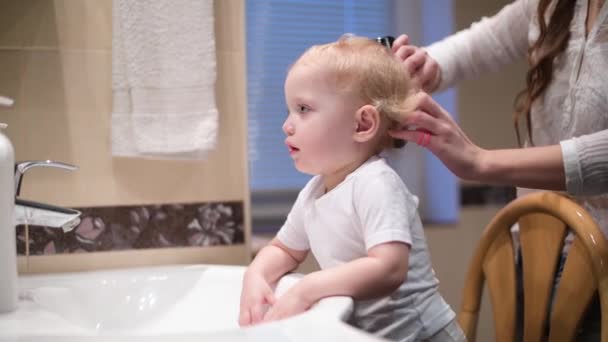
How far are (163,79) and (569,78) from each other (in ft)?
2.06

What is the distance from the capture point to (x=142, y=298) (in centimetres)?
89

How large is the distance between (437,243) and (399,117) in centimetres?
137

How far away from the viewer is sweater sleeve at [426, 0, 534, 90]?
3.43 ft

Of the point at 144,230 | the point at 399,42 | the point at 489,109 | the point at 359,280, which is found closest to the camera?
the point at 359,280

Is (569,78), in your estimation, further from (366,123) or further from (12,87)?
(12,87)

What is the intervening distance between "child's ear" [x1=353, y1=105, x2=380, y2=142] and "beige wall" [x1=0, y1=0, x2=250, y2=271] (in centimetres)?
36

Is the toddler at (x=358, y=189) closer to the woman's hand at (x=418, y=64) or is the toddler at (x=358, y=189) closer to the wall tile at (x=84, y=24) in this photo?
the woman's hand at (x=418, y=64)

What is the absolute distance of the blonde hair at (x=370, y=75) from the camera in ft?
2.26

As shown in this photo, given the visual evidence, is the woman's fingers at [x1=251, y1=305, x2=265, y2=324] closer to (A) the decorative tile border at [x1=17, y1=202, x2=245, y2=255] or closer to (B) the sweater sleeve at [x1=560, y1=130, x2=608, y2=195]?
(A) the decorative tile border at [x1=17, y1=202, x2=245, y2=255]

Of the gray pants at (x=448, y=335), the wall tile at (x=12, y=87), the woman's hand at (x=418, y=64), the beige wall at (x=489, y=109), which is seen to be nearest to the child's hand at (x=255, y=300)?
the gray pants at (x=448, y=335)

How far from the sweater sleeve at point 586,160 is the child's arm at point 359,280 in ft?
0.90

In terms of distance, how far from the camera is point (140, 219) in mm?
977

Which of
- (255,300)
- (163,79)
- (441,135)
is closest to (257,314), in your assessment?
(255,300)

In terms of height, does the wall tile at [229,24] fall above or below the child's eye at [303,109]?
above
